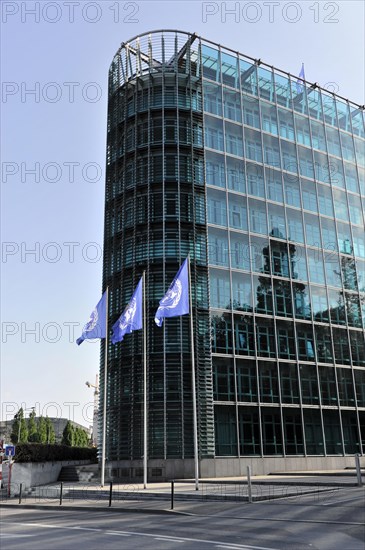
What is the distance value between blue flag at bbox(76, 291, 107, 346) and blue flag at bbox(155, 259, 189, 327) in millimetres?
3510

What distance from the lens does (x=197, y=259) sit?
37719mm

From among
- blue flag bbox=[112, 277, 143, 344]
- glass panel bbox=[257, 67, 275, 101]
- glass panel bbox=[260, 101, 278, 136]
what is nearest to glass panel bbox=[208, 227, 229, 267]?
blue flag bbox=[112, 277, 143, 344]

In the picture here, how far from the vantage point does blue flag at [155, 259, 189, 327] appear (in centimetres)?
2716

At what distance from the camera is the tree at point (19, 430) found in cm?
7862

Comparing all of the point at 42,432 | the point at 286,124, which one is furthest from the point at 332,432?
the point at 42,432

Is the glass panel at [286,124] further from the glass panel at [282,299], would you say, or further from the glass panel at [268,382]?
the glass panel at [268,382]

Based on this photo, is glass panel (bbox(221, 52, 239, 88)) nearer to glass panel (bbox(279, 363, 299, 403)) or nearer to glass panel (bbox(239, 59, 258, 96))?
glass panel (bbox(239, 59, 258, 96))

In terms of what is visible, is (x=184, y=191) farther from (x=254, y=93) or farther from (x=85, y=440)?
(x=85, y=440)

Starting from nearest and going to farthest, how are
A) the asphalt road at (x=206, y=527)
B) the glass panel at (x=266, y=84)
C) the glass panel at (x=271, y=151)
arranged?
the asphalt road at (x=206, y=527), the glass panel at (x=271, y=151), the glass panel at (x=266, y=84)

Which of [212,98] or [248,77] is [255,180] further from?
[248,77]

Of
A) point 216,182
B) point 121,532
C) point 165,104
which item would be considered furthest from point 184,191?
point 121,532

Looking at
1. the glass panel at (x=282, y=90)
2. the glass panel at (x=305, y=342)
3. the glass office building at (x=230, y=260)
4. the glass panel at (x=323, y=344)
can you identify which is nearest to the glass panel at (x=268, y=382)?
the glass office building at (x=230, y=260)

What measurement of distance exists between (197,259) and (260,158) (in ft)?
39.3

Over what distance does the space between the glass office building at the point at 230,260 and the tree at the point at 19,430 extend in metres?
47.3
